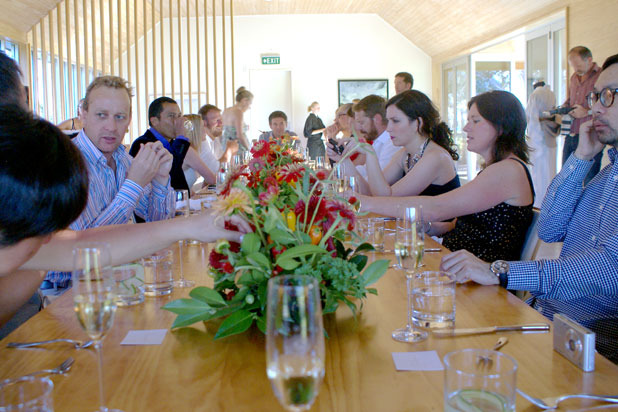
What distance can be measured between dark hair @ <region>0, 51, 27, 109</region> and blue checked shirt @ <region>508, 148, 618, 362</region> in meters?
1.56

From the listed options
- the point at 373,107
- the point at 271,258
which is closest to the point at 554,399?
the point at 271,258

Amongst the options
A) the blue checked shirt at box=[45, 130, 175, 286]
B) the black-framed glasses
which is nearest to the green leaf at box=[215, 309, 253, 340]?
the blue checked shirt at box=[45, 130, 175, 286]

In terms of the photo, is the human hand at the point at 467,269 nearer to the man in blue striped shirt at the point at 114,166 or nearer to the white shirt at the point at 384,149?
the man in blue striped shirt at the point at 114,166

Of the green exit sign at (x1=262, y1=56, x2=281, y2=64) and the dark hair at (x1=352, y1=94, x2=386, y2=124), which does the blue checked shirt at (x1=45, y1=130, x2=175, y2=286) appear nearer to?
the dark hair at (x1=352, y1=94, x2=386, y2=124)

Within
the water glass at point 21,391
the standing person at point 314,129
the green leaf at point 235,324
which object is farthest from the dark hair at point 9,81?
the standing person at point 314,129

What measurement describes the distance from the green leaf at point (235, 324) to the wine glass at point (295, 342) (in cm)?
47

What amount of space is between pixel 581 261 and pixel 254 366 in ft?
3.56

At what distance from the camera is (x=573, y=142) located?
6082 mm

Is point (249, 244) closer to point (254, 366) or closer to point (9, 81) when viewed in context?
point (254, 366)

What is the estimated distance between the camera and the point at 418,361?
1053 millimetres

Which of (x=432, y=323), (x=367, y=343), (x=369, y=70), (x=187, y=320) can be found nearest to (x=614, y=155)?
(x=432, y=323)

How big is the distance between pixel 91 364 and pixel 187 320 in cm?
20

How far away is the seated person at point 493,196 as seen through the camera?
2.28m

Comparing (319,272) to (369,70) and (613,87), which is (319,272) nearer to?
(613,87)
